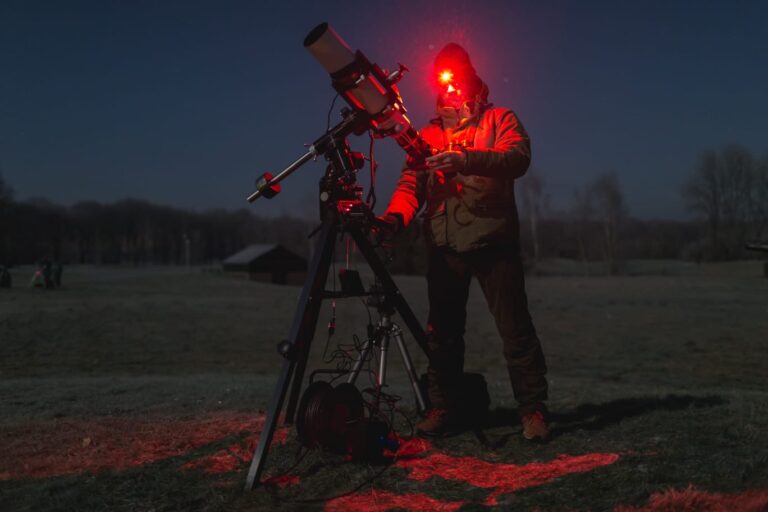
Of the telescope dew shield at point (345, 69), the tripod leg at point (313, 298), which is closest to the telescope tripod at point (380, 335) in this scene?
the tripod leg at point (313, 298)

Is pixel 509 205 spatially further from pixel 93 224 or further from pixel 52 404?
pixel 93 224

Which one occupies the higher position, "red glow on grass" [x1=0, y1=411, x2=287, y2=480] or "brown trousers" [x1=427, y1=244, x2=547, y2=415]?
"brown trousers" [x1=427, y1=244, x2=547, y2=415]

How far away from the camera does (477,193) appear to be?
173 inches

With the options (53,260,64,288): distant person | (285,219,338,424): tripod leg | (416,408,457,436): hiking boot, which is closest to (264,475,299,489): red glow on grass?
(285,219,338,424): tripod leg

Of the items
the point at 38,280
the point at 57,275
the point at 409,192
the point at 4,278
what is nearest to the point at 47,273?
the point at 38,280

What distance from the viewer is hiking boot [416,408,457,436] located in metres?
4.45

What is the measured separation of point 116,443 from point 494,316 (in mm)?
2900

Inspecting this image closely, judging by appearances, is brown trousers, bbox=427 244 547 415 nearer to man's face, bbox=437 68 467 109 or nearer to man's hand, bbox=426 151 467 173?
man's hand, bbox=426 151 467 173

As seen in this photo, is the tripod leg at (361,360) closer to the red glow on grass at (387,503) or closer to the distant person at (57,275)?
the red glow on grass at (387,503)

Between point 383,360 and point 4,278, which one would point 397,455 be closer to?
point 383,360

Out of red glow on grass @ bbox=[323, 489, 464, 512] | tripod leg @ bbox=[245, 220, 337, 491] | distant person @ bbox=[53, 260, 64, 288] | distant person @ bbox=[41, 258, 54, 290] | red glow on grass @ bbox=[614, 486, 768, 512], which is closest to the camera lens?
red glow on grass @ bbox=[614, 486, 768, 512]

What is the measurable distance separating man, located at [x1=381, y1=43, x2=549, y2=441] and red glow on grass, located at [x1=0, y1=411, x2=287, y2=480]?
1.38m

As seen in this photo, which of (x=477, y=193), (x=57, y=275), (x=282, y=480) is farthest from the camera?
(x=57, y=275)

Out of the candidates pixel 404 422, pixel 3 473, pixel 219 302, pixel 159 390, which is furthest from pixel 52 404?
pixel 219 302
